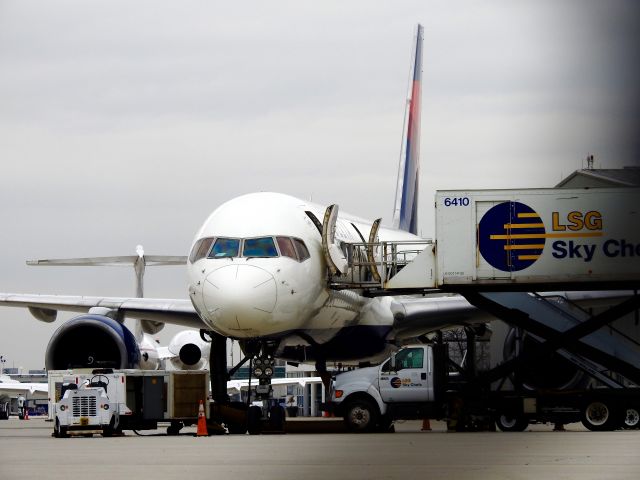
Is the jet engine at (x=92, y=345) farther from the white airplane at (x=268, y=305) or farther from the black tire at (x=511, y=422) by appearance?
the black tire at (x=511, y=422)

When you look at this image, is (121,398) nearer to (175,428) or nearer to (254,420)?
(175,428)

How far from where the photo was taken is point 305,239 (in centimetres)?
2536

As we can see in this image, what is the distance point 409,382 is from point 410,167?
18.5m

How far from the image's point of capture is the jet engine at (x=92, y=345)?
30766mm

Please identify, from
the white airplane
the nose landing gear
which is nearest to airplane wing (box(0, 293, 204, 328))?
the white airplane

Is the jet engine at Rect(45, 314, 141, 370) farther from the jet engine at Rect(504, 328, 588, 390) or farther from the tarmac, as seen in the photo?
the jet engine at Rect(504, 328, 588, 390)

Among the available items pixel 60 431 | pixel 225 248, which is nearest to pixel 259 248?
pixel 225 248

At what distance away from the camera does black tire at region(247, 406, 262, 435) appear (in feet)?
85.3

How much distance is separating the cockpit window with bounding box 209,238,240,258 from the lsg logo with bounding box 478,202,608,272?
555cm

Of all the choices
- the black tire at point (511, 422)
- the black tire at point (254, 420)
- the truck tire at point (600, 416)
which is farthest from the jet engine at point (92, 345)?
the truck tire at point (600, 416)

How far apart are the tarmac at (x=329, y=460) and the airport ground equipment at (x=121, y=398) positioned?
557 cm

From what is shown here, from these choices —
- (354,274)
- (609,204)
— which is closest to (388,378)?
(354,274)

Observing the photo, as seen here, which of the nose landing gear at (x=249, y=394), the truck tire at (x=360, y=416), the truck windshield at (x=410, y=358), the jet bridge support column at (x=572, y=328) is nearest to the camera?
the jet bridge support column at (x=572, y=328)

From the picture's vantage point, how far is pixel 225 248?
80.1ft
